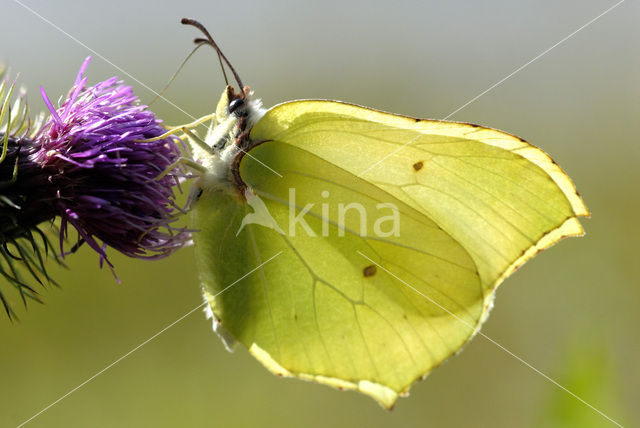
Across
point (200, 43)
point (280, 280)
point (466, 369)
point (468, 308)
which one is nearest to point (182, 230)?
point (280, 280)

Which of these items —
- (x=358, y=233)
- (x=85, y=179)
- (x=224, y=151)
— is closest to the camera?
(x=85, y=179)

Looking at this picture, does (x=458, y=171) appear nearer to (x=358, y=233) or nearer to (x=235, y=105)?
(x=358, y=233)

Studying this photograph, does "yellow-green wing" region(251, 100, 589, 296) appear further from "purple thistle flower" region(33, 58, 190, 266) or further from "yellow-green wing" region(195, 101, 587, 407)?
"purple thistle flower" region(33, 58, 190, 266)

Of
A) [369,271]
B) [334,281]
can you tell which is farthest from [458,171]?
[334,281]

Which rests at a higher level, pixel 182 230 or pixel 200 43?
pixel 200 43

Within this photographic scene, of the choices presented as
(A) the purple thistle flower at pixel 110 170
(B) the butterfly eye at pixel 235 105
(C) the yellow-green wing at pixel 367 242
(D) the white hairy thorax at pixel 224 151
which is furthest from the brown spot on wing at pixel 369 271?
(B) the butterfly eye at pixel 235 105

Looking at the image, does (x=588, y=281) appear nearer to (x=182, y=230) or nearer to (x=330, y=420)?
(x=330, y=420)
